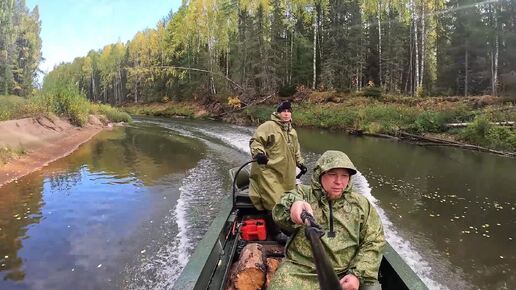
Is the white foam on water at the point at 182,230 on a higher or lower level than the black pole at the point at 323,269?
lower

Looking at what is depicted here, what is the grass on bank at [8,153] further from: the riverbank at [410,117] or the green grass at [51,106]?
the riverbank at [410,117]

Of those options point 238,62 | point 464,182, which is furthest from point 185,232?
point 238,62

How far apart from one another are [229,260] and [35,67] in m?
60.4

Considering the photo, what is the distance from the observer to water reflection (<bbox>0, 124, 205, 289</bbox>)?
5.59m

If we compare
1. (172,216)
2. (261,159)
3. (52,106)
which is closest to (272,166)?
(261,159)

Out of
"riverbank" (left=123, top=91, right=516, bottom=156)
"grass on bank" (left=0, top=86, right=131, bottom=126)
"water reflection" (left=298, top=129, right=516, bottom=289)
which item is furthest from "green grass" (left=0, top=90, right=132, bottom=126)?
"water reflection" (left=298, top=129, right=516, bottom=289)

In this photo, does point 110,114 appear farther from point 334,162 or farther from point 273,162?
point 334,162

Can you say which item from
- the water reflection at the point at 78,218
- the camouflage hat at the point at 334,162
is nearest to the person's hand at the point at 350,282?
the camouflage hat at the point at 334,162

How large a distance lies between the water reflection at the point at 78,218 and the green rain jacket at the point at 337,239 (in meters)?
3.37

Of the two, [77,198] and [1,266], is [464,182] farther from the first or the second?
[1,266]

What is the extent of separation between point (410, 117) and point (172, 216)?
18678 mm

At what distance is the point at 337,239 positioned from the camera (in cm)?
296

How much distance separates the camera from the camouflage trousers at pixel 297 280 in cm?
288

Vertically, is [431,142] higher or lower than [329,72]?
lower
